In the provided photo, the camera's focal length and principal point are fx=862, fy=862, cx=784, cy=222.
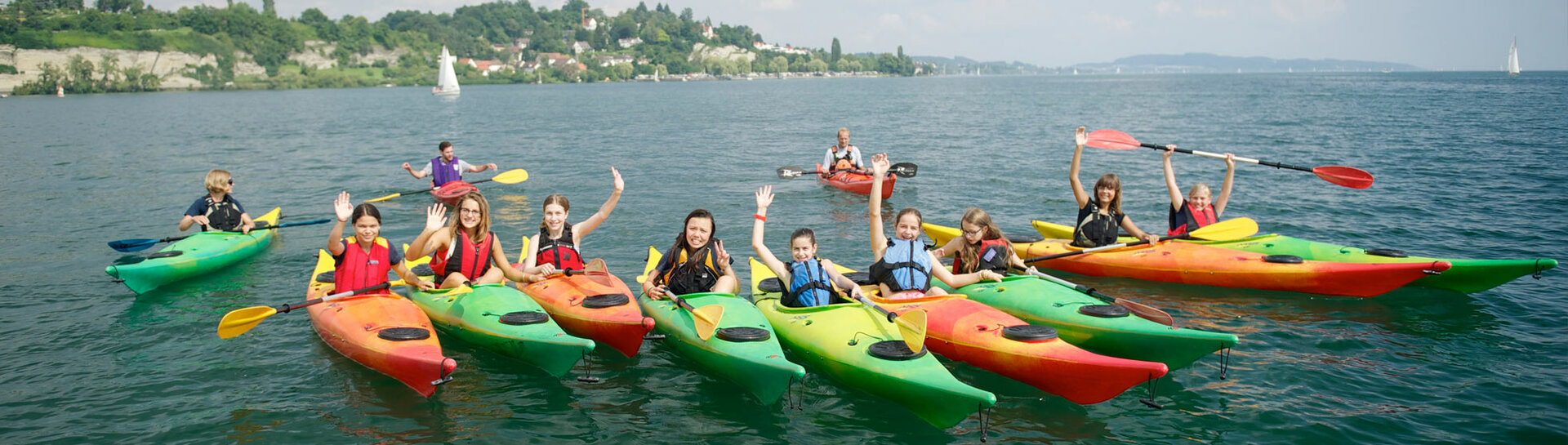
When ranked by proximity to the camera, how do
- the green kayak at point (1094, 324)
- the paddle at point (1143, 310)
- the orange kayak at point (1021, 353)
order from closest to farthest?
the orange kayak at point (1021, 353)
the green kayak at point (1094, 324)
the paddle at point (1143, 310)

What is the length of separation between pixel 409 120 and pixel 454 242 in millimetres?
44161

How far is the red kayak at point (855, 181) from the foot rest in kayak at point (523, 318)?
406 inches

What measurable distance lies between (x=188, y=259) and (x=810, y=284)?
842 cm

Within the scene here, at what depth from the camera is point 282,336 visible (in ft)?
28.6

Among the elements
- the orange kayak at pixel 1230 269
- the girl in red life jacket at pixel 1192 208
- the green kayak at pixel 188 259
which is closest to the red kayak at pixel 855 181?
the orange kayak at pixel 1230 269

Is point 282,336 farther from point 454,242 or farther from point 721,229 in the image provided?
point 721,229

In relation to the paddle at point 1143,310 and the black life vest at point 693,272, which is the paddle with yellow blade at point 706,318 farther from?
the paddle at point 1143,310

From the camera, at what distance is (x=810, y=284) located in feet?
24.5

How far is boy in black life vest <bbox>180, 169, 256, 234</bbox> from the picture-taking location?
38.6 feet

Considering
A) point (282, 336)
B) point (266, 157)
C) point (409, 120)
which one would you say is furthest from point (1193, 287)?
point (409, 120)

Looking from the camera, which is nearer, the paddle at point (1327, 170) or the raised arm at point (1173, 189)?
the raised arm at point (1173, 189)

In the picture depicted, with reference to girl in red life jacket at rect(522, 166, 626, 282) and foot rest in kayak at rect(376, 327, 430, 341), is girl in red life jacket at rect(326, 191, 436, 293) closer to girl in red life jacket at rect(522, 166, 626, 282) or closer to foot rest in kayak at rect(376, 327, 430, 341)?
girl in red life jacket at rect(522, 166, 626, 282)

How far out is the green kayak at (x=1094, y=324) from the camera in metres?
6.63

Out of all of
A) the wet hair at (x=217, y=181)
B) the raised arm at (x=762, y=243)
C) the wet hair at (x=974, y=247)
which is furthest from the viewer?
the wet hair at (x=217, y=181)
